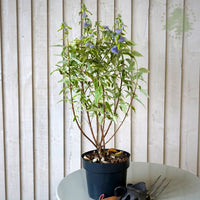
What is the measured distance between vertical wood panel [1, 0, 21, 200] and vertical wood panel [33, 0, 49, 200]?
11 centimetres

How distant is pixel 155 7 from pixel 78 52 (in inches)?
28.6

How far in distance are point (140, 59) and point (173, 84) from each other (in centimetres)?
25

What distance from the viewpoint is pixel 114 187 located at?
1.02 m

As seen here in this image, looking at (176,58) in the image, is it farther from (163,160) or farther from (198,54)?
(163,160)

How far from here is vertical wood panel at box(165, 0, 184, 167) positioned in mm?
1505

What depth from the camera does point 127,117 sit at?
1.55 meters

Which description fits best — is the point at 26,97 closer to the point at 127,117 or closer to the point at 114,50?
the point at 127,117

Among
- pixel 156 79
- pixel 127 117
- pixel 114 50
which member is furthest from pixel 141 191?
pixel 156 79

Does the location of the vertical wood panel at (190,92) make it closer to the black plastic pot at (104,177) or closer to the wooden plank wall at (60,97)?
the wooden plank wall at (60,97)

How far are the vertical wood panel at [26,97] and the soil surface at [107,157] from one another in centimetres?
58

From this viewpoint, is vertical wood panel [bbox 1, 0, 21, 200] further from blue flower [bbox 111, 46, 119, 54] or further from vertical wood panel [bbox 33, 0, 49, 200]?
blue flower [bbox 111, 46, 119, 54]

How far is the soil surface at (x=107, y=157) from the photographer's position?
105cm

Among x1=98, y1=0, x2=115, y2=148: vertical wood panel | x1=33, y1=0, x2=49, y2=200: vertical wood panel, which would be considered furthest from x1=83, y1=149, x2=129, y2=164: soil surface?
x1=98, y1=0, x2=115, y2=148: vertical wood panel

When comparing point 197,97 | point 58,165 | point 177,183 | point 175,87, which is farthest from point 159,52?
point 58,165
